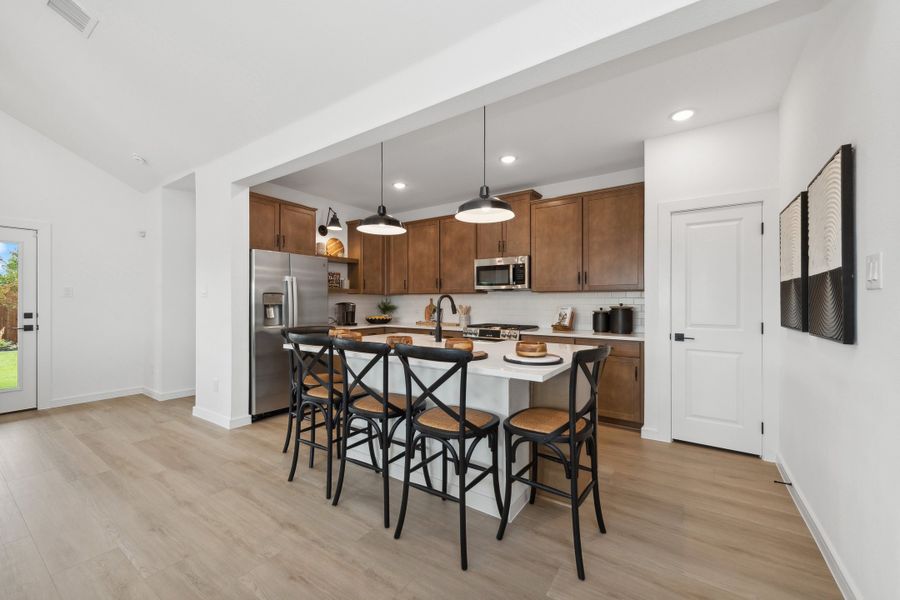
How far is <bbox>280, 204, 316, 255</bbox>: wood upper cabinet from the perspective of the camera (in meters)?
4.53

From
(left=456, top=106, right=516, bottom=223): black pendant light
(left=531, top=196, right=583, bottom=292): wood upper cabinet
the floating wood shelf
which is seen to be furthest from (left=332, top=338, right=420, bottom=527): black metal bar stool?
the floating wood shelf

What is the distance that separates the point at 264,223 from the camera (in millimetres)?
4316

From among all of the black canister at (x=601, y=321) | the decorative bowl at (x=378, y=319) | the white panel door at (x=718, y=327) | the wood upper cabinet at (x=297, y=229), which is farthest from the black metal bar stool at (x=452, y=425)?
the decorative bowl at (x=378, y=319)

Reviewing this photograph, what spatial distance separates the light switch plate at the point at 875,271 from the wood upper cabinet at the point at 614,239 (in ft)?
8.10

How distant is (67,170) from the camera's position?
15.1 ft

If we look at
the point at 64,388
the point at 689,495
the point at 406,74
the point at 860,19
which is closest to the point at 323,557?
the point at 689,495

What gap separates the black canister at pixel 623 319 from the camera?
158 inches

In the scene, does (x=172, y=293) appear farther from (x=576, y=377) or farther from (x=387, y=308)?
(x=576, y=377)

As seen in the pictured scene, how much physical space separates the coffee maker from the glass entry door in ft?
10.8

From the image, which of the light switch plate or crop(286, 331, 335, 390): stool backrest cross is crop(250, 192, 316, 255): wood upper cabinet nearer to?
crop(286, 331, 335, 390): stool backrest cross

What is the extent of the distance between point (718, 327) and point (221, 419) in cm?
460

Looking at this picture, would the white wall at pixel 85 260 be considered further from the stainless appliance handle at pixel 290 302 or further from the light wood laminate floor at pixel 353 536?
the stainless appliance handle at pixel 290 302

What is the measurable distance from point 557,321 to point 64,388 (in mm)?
5866

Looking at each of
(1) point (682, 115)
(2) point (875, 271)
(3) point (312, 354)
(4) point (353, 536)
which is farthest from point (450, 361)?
(1) point (682, 115)
